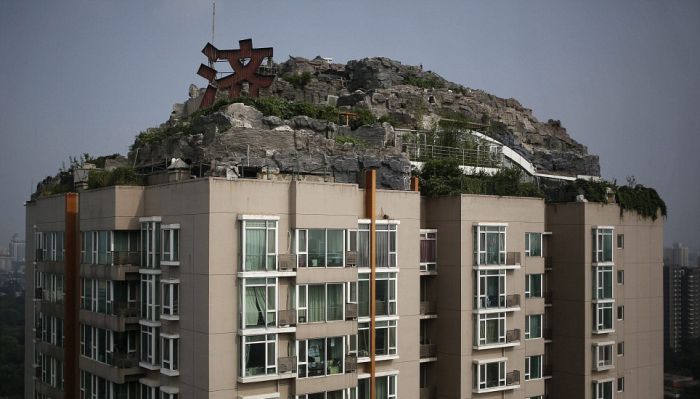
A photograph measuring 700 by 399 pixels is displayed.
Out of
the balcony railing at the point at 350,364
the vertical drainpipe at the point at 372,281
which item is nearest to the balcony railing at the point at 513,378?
the vertical drainpipe at the point at 372,281

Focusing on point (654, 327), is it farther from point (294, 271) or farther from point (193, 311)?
point (193, 311)

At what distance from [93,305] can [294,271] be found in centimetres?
935

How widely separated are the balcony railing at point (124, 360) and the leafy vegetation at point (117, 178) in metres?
6.39

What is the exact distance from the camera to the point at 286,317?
23.1 meters

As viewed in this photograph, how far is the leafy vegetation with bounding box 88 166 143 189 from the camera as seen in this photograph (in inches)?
1101

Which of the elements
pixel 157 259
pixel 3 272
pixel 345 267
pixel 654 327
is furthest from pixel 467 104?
pixel 3 272

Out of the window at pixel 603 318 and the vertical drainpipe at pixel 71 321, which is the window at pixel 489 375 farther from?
the vertical drainpipe at pixel 71 321

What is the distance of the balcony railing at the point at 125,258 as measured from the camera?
26.1m

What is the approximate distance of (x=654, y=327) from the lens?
35.6 m

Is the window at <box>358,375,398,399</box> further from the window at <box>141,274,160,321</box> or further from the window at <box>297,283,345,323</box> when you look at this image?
the window at <box>141,274,160,321</box>

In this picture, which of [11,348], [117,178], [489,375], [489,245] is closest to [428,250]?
[489,245]

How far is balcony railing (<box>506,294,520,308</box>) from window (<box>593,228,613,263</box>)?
A: 5311 millimetres

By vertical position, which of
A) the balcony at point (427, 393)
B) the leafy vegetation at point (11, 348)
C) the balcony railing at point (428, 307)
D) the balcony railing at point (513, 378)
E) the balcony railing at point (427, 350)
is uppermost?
the balcony railing at point (428, 307)

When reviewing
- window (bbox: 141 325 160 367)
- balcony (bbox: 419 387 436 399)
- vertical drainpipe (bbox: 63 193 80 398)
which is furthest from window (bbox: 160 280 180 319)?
balcony (bbox: 419 387 436 399)
